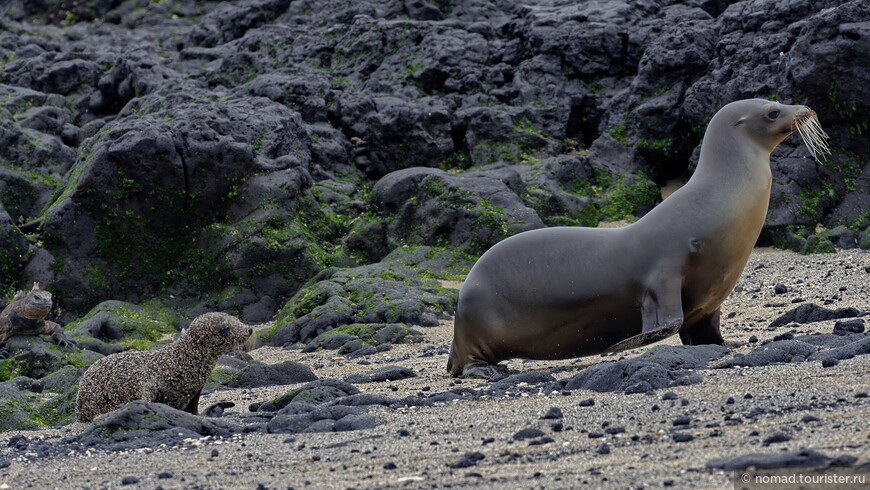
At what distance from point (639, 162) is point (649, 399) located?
13.3m

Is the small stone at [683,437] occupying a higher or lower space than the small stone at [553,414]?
higher

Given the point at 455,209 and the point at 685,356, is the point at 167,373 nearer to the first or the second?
the point at 685,356

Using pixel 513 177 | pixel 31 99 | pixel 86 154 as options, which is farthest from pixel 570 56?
pixel 31 99

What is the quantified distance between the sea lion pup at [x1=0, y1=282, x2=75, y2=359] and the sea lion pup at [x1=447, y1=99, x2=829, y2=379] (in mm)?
5796

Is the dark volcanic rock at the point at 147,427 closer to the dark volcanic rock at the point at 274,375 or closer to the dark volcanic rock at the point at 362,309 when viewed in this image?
the dark volcanic rock at the point at 274,375

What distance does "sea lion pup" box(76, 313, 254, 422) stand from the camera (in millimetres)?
7355

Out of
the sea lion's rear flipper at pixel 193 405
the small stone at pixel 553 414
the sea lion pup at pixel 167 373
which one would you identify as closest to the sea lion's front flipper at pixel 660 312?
the small stone at pixel 553 414

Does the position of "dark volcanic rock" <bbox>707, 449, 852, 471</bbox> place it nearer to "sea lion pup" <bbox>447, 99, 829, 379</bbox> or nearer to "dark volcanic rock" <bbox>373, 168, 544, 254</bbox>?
→ "sea lion pup" <bbox>447, 99, 829, 379</bbox>

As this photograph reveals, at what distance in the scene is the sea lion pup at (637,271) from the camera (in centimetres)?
712

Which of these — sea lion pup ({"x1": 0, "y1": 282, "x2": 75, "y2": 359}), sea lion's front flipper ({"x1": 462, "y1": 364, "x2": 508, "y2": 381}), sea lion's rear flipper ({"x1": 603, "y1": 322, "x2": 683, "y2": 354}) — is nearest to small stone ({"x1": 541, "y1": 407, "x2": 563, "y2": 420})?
sea lion's rear flipper ({"x1": 603, "y1": 322, "x2": 683, "y2": 354})

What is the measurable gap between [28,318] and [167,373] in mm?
4836

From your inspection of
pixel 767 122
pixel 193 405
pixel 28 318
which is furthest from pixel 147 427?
pixel 28 318

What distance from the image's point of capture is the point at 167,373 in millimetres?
7359

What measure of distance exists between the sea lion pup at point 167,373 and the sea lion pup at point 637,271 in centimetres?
186
